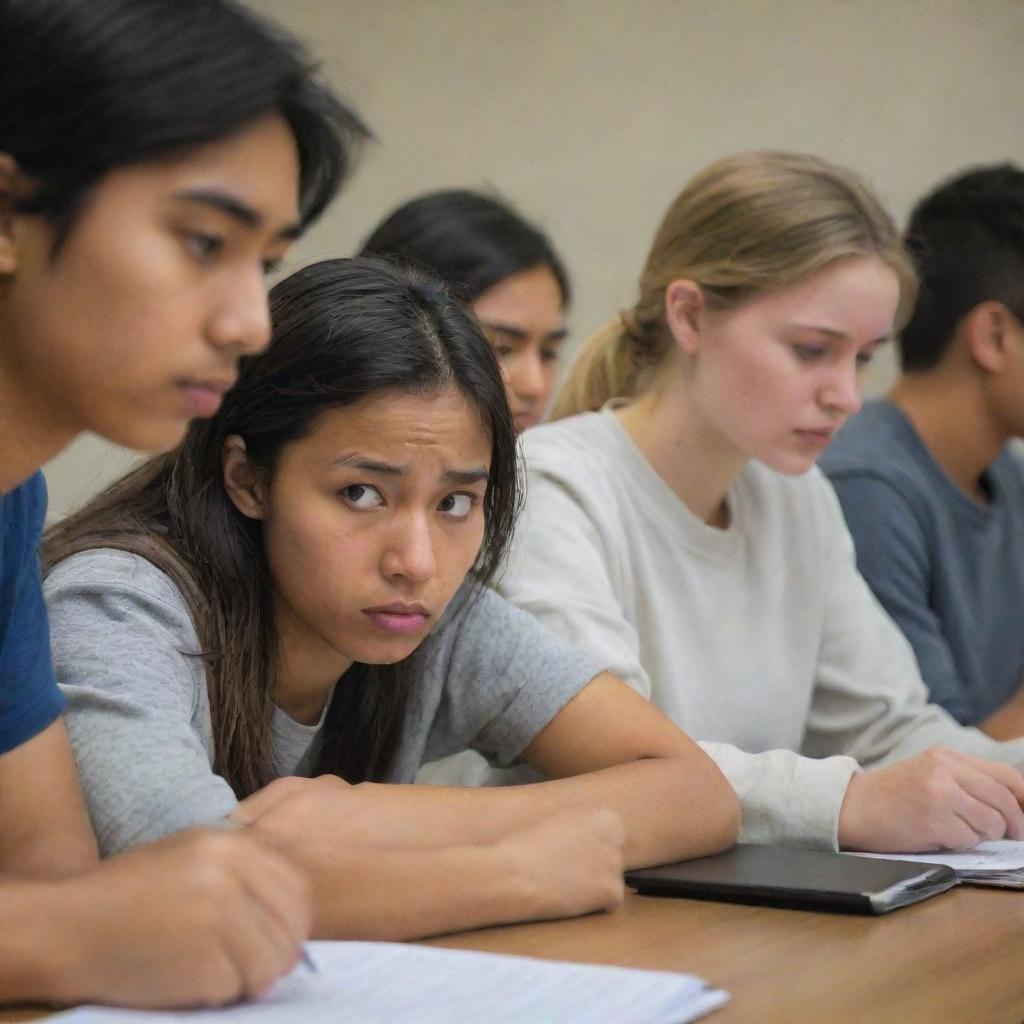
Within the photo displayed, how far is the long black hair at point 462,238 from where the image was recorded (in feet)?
7.19

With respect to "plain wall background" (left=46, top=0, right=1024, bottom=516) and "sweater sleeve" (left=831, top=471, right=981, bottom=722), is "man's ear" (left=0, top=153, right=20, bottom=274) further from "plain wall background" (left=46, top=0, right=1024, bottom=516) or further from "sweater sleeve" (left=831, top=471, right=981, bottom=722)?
"plain wall background" (left=46, top=0, right=1024, bottom=516)

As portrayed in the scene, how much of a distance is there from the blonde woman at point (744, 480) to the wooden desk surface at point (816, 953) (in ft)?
1.95

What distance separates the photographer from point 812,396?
1824 millimetres

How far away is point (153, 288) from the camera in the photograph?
861 millimetres

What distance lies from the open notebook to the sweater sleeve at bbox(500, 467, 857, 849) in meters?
0.08

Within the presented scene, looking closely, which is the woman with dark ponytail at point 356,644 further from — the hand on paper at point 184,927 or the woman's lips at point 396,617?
the hand on paper at point 184,927

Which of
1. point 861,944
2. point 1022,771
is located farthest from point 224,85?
point 1022,771

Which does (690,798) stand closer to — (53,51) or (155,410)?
(155,410)

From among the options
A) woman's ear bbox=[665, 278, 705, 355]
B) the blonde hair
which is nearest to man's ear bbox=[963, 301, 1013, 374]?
the blonde hair

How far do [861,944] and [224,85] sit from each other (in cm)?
68

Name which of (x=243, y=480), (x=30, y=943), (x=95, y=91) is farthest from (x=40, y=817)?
(x=95, y=91)

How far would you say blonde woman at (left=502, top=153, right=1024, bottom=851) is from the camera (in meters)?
1.80

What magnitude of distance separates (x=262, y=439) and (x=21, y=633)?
0.31 meters

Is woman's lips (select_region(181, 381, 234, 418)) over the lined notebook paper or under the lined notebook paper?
over
